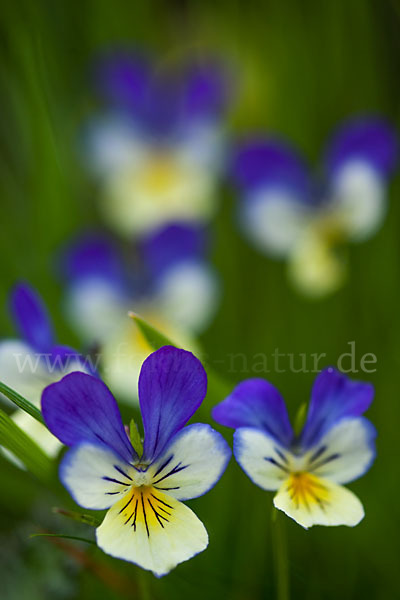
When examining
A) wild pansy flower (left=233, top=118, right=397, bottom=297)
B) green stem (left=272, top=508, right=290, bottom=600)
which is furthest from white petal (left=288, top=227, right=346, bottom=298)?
green stem (left=272, top=508, right=290, bottom=600)

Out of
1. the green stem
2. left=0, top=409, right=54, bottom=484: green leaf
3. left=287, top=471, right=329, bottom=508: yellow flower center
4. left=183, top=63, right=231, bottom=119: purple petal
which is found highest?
left=183, top=63, right=231, bottom=119: purple petal

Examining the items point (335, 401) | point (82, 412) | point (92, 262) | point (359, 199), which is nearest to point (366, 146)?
point (359, 199)

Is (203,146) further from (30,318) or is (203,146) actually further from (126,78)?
(30,318)

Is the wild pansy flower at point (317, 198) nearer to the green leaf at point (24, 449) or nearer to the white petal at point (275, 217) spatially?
the white petal at point (275, 217)

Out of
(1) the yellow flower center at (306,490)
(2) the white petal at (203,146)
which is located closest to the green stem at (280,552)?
(1) the yellow flower center at (306,490)

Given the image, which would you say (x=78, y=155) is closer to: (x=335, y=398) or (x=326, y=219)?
(x=326, y=219)

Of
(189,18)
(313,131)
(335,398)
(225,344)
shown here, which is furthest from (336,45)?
(335,398)

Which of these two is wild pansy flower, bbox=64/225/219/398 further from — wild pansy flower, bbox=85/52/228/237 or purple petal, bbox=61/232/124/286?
wild pansy flower, bbox=85/52/228/237

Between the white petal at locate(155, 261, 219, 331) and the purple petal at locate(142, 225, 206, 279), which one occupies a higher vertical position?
the purple petal at locate(142, 225, 206, 279)
